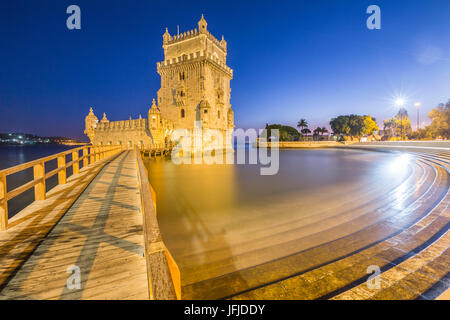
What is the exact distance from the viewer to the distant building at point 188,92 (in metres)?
29.6

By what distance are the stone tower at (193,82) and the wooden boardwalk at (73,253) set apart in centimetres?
2599

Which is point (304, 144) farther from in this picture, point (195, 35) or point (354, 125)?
point (195, 35)

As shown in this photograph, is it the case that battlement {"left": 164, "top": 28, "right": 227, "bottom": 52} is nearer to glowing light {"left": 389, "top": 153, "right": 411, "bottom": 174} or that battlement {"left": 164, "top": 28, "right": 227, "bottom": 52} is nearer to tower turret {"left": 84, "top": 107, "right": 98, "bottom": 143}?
tower turret {"left": 84, "top": 107, "right": 98, "bottom": 143}

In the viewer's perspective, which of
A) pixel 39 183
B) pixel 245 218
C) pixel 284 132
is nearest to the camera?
pixel 39 183

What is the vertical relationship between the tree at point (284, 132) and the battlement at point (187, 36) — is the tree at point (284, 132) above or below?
below

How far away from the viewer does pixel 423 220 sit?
5.25 meters

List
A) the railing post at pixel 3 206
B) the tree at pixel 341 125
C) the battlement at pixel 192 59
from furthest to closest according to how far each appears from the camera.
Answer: the tree at pixel 341 125
the battlement at pixel 192 59
the railing post at pixel 3 206

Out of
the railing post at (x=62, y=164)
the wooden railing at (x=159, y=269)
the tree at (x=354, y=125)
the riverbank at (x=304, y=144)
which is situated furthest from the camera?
the tree at (x=354, y=125)

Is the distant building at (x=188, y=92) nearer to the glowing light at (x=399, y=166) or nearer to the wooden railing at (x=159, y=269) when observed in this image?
the glowing light at (x=399, y=166)

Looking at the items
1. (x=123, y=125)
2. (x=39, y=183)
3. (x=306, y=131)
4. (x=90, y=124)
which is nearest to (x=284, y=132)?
(x=306, y=131)

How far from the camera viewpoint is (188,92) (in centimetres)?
3048

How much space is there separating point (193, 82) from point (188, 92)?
1717mm

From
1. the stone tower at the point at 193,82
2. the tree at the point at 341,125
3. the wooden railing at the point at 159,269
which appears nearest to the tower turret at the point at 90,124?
the stone tower at the point at 193,82

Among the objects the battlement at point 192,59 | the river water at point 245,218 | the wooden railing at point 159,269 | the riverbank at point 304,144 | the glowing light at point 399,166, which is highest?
the battlement at point 192,59
